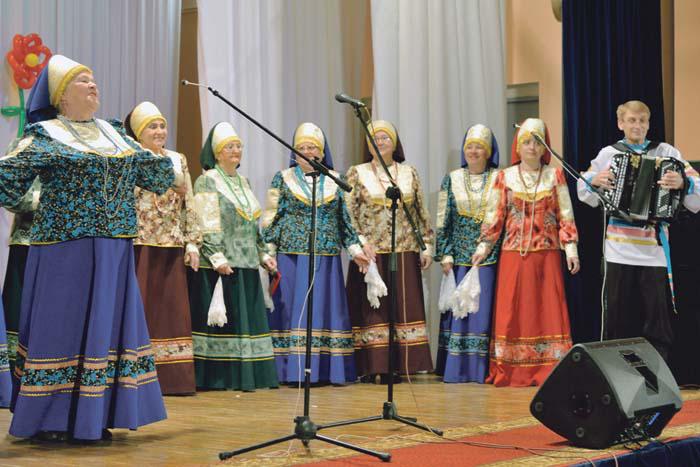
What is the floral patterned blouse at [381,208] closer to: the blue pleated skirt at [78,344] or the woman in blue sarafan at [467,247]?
the woman in blue sarafan at [467,247]

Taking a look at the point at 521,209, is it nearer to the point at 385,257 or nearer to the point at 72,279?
the point at 385,257

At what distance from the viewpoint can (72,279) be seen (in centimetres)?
387

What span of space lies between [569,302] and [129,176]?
340 centimetres

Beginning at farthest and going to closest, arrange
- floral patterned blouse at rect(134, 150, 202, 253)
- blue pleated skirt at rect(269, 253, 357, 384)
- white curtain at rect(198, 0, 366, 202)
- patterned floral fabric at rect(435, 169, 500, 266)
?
white curtain at rect(198, 0, 366, 202) → patterned floral fabric at rect(435, 169, 500, 266) → blue pleated skirt at rect(269, 253, 357, 384) → floral patterned blouse at rect(134, 150, 202, 253)

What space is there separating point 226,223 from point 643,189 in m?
2.28

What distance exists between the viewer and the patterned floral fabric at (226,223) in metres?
5.78

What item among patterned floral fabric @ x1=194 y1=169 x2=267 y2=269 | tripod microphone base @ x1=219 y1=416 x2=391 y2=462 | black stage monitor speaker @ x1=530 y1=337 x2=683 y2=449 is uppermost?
patterned floral fabric @ x1=194 y1=169 x2=267 y2=269

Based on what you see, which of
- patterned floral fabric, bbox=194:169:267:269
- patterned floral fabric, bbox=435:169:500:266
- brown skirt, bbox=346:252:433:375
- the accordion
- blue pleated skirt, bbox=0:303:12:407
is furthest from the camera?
patterned floral fabric, bbox=435:169:500:266

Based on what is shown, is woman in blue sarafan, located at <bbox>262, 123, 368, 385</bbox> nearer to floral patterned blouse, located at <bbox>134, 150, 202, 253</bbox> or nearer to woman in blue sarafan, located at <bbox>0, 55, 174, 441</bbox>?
floral patterned blouse, located at <bbox>134, 150, 202, 253</bbox>

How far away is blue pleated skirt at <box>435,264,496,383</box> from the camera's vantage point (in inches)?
247

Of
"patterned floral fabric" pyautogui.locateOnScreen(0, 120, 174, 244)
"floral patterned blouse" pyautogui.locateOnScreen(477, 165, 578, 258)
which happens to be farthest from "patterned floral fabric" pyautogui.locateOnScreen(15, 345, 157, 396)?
"floral patterned blouse" pyautogui.locateOnScreen(477, 165, 578, 258)

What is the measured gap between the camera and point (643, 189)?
17.1 feet

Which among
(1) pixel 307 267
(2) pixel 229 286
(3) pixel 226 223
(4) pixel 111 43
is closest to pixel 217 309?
(2) pixel 229 286

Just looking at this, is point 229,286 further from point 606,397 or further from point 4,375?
point 606,397
